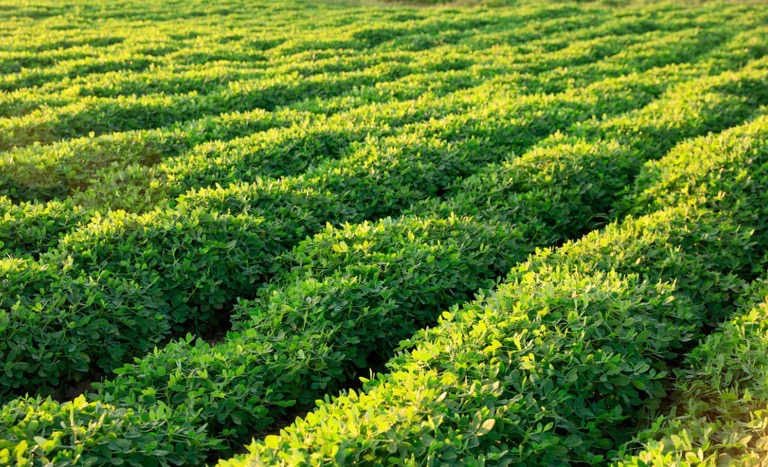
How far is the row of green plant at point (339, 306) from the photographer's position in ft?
16.1

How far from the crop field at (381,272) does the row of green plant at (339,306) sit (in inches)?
1.2

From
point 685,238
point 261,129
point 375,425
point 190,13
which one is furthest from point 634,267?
point 190,13

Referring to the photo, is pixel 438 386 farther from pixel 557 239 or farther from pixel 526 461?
pixel 557 239

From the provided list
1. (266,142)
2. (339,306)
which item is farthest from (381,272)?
(266,142)

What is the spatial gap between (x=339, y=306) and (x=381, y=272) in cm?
73

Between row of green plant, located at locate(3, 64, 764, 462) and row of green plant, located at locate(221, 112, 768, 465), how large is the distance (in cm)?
46

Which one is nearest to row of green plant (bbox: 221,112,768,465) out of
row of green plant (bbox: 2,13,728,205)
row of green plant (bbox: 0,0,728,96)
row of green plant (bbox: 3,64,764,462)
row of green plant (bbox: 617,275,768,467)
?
row of green plant (bbox: 617,275,768,467)

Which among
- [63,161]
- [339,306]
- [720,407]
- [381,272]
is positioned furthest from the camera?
[63,161]

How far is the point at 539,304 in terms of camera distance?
5.29m

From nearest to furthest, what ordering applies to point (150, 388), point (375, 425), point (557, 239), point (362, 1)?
point (375, 425) < point (150, 388) < point (557, 239) < point (362, 1)

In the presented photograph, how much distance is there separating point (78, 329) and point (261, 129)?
6.23 m

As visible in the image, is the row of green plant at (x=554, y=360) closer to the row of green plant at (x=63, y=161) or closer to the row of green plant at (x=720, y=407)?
the row of green plant at (x=720, y=407)

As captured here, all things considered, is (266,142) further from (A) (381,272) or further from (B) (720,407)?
(B) (720,407)

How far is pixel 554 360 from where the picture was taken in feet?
15.4
